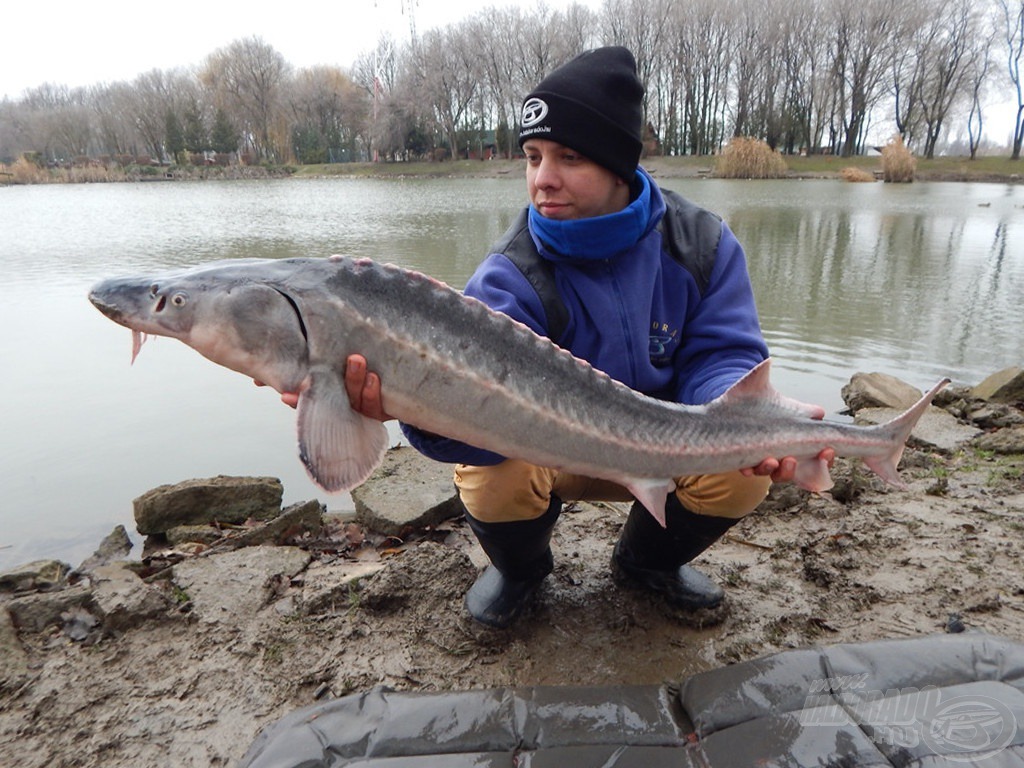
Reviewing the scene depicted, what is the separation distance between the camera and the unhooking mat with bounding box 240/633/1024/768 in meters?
1.66

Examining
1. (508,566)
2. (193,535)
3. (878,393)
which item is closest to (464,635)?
(508,566)

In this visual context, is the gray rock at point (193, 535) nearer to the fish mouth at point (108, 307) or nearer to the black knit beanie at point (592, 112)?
the fish mouth at point (108, 307)

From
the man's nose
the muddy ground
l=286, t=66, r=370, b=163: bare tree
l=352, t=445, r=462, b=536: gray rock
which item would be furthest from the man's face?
l=286, t=66, r=370, b=163: bare tree

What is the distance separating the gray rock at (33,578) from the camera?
2889mm

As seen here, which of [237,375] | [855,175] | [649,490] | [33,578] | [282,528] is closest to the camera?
[649,490]

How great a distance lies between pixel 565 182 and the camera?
7.38 ft

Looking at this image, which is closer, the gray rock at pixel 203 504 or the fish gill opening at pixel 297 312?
the fish gill opening at pixel 297 312

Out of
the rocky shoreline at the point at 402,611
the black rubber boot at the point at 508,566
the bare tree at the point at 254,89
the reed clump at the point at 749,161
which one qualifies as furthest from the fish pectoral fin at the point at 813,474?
the bare tree at the point at 254,89

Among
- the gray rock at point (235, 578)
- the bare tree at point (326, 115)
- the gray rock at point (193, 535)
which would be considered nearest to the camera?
the gray rock at point (235, 578)

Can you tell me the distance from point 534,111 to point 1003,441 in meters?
3.67

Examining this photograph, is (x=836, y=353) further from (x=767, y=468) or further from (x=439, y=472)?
(x=767, y=468)

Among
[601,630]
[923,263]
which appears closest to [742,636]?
[601,630]

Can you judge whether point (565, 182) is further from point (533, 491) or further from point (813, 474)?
point (813, 474)

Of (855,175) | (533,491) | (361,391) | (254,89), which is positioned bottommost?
(533,491)
